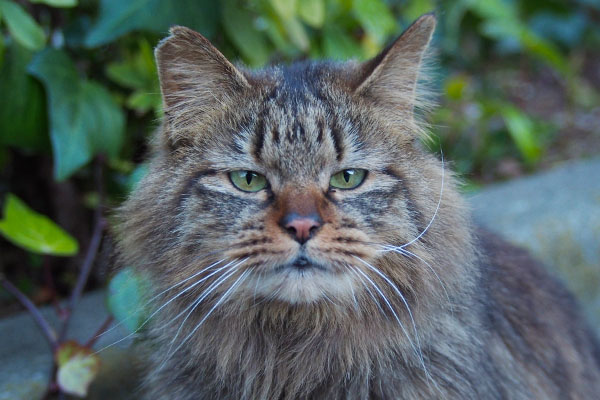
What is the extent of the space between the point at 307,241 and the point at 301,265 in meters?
0.07

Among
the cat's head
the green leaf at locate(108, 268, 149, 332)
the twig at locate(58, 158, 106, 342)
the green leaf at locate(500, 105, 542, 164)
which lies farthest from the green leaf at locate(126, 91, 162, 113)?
the green leaf at locate(500, 105, 542, 164)

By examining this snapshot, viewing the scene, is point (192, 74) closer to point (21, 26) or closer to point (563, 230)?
point (21, 26)

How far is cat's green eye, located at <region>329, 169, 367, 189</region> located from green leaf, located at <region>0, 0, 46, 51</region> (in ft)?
4.50

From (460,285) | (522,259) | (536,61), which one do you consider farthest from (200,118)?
(536,61)

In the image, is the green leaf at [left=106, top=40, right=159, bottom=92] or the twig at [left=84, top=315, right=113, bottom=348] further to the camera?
the green leaf at [left=106, top=40, right=159, bottom=92]

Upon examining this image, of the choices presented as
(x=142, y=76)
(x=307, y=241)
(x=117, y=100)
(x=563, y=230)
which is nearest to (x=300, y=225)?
(x=307, y=241)

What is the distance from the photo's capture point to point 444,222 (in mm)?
2037

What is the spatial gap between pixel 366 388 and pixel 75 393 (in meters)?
1.04

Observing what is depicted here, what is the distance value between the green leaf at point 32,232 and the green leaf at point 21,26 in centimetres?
59

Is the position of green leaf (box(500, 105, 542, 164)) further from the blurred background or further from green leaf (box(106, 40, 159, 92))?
green leaf (box(106, 40, 159, 92))

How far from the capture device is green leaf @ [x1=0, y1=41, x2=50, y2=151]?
2.68 meters

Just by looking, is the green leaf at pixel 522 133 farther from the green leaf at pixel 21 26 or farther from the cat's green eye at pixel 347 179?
the green leaf at pixel 21 26

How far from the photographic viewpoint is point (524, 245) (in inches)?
136

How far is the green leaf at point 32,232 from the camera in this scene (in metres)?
2.35
